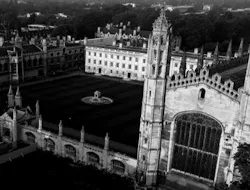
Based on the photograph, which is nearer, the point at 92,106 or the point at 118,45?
the point at 92,106

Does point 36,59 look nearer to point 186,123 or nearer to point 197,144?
point 186,123

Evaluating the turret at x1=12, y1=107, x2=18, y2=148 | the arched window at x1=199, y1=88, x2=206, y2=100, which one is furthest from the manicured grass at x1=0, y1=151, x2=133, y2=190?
the arched window at x1=199, y1=88, x2=206, y2=100

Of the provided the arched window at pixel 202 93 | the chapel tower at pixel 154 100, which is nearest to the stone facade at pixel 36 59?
the chapel tower at pixel 154 100

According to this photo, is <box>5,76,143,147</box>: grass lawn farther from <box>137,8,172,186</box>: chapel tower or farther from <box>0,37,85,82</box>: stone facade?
<box>137,8,172,186</box>: chapel tower

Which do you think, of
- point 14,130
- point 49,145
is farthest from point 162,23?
point 14,130

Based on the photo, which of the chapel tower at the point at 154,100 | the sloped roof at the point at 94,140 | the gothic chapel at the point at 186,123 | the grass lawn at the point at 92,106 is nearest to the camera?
the gothic chapel at the point at 186,123

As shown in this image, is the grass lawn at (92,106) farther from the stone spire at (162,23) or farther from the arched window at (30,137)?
the stone spire at (162,23)
